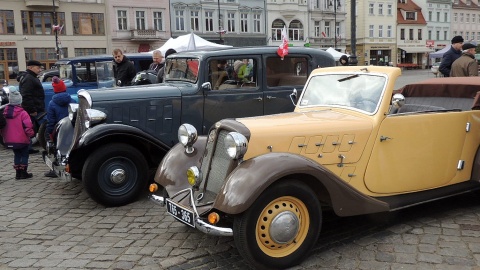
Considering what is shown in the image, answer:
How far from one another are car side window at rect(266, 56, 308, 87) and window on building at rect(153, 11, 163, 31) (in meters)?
34.4

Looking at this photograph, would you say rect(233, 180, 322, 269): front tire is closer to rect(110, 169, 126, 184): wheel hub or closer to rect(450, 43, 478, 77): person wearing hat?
rect(110, 169, 126, 184): wheel hub

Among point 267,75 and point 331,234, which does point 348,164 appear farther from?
point 267,75

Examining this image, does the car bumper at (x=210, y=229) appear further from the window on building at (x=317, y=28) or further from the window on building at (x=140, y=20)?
the window on building at (x=317, y=28)

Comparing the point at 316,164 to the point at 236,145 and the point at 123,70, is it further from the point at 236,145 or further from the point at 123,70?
the point at 123,70

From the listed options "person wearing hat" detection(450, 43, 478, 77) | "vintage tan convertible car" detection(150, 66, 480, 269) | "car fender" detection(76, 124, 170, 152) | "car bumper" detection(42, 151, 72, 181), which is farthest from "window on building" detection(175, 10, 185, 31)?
"vintage tan convertible car" detection(150, 66, 480, 269)

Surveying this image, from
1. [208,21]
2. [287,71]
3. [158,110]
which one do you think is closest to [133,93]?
[158,110]

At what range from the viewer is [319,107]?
4.70 m

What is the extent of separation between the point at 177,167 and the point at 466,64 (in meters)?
5.51

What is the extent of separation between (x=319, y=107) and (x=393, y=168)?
3.26 feet

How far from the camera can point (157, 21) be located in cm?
3928

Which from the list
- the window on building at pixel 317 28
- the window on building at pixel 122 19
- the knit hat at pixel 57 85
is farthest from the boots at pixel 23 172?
the window on building at pixel 317 28

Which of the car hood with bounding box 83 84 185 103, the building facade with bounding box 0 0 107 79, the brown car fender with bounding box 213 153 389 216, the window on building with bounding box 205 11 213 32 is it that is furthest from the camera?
the window on building with bounding box 205 11 213 32

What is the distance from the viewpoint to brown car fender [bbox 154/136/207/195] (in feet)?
14.1

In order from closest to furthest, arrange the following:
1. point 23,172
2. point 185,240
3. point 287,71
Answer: point 185,240 < point 287,71 < point 23,172
